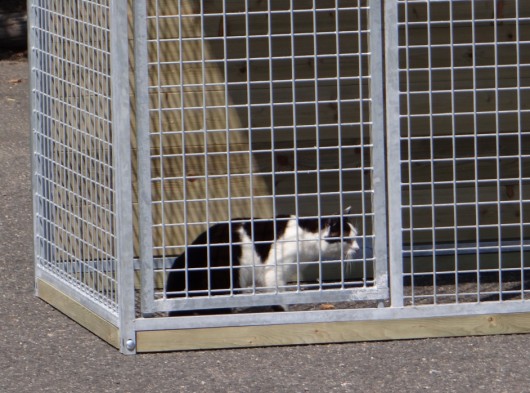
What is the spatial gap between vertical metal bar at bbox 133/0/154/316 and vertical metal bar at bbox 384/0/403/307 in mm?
1149

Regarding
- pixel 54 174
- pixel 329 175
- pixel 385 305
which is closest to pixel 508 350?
pixel 385 305

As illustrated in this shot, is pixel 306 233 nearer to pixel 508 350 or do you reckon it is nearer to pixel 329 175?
pixel 329 175

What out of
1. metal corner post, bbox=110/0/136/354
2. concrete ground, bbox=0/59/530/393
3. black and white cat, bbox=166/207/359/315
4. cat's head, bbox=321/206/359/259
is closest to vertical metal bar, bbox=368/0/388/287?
black and white cat, bbox=166/207/359/315

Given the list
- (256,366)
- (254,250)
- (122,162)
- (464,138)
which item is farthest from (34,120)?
(464,138)

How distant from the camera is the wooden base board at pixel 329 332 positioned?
5.38 m

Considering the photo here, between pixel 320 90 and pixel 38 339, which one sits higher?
pixel 320 90

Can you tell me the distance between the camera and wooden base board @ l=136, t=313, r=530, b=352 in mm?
5379

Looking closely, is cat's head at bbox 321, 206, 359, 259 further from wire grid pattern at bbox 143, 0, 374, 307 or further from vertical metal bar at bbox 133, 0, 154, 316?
vertical metal bar at bbox 133, 0, 154, 316

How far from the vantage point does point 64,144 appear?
5.90m

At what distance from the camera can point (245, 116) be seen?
658 cm

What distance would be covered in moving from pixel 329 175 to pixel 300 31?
2.91 ft

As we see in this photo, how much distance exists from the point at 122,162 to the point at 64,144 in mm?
841

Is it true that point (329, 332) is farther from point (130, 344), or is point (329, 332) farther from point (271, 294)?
point (130, 344)

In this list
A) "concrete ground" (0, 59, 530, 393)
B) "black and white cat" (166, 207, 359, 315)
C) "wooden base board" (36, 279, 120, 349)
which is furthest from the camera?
"black and white cat" (166, 207, 359, 315)
